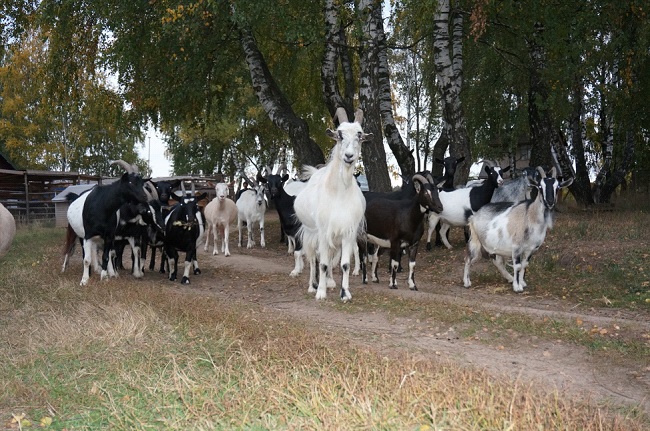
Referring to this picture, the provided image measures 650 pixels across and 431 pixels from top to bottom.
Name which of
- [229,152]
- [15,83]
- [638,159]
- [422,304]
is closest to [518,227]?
[422,304]

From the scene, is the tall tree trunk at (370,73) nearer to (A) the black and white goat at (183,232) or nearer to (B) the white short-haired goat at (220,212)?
(B) the white short-haired goat at (220,212)

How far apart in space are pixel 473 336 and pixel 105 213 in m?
6.61

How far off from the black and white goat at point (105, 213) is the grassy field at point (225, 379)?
2.29m

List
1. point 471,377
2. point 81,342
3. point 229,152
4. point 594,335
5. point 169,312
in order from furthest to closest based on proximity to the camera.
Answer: point 229,152
point 169,312
point 594,335
point 81,342
point 471,377

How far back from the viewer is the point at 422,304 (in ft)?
29.1

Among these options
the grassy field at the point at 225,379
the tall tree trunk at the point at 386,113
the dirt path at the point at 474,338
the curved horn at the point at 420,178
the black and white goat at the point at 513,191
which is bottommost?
the dirt path at the point at 474,338

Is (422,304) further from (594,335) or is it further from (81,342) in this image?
(81,342)

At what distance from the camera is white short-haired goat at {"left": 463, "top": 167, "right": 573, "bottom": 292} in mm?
10664

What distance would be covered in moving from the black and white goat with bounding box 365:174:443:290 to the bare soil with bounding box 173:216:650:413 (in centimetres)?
56

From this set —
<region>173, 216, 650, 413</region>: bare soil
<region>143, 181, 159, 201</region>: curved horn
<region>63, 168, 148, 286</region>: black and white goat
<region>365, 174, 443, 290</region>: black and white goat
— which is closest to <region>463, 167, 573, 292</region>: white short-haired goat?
<region>173, 216, 650, 413</region>: bare soil

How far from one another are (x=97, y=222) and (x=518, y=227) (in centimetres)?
670

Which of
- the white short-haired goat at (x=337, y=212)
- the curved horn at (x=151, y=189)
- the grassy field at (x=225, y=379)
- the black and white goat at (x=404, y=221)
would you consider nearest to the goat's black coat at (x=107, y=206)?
the curved horn at (x=151, y=189)

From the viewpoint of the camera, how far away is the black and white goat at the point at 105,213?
11203mm

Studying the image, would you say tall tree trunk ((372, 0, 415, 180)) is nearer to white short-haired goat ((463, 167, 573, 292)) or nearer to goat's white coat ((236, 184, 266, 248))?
goat's white coat ((236, 184, 266, 248))
